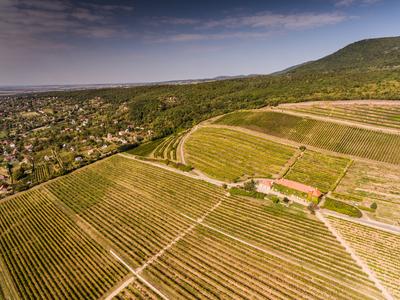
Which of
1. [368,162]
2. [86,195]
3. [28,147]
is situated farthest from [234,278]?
[28,147]

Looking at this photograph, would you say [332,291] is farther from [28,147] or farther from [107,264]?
[28,147]

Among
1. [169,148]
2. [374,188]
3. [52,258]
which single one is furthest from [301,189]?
[52,258]

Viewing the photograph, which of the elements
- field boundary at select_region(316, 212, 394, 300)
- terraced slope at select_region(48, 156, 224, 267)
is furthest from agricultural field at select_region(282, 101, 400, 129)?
terraced slope at select_region(48, 156, 224, 267)

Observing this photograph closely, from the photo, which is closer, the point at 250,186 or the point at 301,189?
the point at 301,189

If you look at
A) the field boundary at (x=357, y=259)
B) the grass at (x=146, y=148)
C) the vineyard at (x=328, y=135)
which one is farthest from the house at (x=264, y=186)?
the grass at (x=146, y=148)

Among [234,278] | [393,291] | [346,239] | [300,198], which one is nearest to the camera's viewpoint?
[393,291]

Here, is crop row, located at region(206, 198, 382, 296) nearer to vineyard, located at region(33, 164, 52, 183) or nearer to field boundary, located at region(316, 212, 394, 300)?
field boundary, located at region(316, 212, 394, 300)

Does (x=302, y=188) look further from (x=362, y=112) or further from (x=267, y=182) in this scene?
(x=362, y=112)
